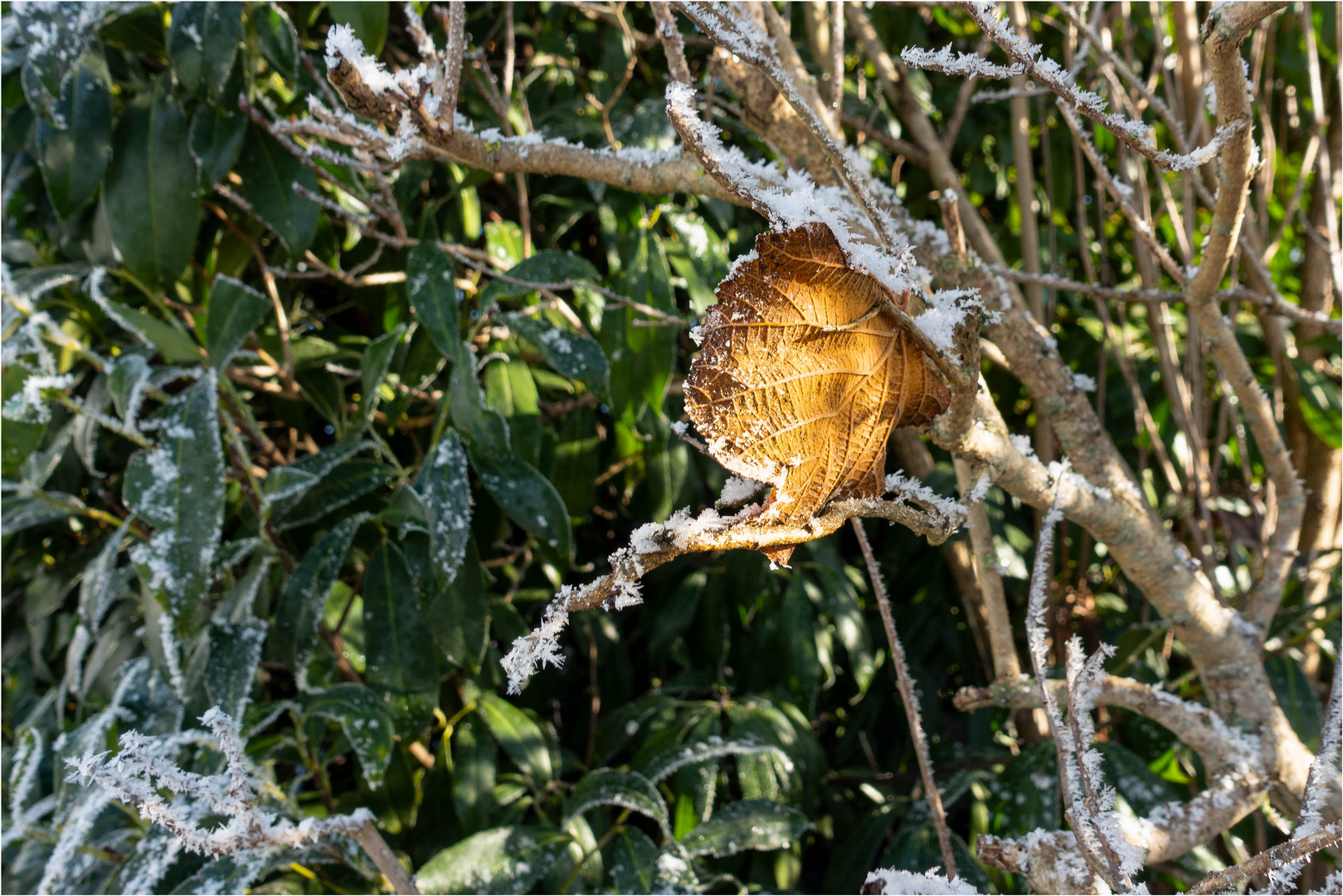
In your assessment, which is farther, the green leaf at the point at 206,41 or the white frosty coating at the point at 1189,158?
the green leaf at the point at 206,41

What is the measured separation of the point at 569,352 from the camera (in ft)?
2.29

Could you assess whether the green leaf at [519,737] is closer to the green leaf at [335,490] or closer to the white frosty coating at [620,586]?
the green leaf at [335,490]

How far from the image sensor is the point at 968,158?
110 centimetres

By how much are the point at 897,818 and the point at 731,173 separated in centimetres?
80

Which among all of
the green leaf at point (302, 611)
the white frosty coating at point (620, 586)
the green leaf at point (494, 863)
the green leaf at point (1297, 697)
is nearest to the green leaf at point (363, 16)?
the green leaf at point (302, 611)

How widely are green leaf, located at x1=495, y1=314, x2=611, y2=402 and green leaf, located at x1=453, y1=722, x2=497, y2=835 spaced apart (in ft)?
1.14

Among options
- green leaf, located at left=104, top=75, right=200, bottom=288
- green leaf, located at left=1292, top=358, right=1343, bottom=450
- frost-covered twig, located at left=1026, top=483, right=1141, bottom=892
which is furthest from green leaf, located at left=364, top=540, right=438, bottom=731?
green leaf, located at left=1292, top=358, right=1343, bottom=450

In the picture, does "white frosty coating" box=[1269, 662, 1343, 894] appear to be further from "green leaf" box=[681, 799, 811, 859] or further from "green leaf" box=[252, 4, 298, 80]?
"green leaf" box=[252, 4, 298, 80]

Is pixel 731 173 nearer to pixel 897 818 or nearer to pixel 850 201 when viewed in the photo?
pixel 850 201

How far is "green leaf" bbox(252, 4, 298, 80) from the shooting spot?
67 centimetres

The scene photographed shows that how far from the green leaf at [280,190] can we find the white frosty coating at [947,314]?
0.59 metres

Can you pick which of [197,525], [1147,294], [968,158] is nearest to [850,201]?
[1147,294]

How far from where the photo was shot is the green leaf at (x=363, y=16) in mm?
609

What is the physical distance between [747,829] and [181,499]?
516mm
